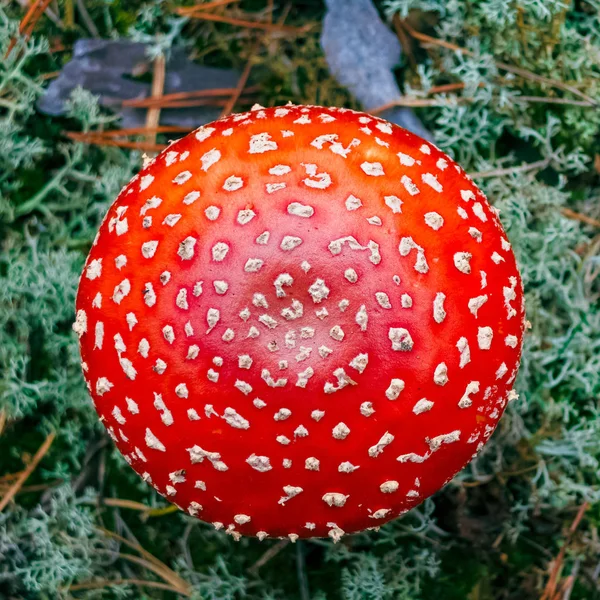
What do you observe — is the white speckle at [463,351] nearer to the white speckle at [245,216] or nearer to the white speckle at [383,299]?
the white speckle at [383,299]

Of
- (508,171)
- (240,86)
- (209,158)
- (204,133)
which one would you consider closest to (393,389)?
(209,158)

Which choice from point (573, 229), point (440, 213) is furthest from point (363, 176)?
point (573, 229)

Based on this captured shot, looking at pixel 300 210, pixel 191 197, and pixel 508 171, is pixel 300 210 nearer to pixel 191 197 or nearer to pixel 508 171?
pixel 191 197

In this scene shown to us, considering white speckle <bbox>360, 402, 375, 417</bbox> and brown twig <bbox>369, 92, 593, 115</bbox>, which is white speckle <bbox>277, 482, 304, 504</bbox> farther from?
brown twig <bbox>369, 92, 593, 115</bbox>

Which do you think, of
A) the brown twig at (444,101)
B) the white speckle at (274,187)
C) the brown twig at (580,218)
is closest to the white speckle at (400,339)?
the white speckle at (274,187)

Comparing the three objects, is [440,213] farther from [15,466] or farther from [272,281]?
Answer: [15,466]

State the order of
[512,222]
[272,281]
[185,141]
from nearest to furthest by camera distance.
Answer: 1. [272,281]
2. [185,141]
3. [512,222]

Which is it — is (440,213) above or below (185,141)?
below
